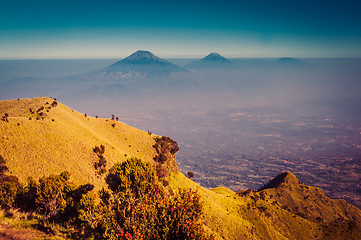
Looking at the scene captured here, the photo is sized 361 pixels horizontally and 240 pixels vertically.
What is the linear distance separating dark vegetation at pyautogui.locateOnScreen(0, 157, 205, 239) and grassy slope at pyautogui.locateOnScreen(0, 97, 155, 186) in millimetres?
4088

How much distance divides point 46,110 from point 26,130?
19.9 m

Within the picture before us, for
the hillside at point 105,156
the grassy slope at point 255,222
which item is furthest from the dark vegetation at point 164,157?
the grassy slope at point 255,222

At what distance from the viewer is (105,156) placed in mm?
56156

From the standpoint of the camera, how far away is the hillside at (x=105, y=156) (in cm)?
4725

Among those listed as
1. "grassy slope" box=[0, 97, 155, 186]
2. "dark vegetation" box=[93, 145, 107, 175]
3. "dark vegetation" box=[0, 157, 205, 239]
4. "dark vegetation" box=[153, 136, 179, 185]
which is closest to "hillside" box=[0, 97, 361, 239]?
"grassy slope" box=[0, 97, 155, 186]

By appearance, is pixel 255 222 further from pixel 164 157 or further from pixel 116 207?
pixel 116 207

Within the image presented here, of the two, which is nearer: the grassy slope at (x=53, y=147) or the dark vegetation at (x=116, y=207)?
the dark vegetation at (x=116, y=207)

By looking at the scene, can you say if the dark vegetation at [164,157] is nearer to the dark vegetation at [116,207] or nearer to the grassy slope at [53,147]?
the grassy slope at [53,147]

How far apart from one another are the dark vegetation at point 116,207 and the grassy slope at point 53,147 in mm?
4088

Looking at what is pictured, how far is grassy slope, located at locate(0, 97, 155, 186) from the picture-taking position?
4525cm

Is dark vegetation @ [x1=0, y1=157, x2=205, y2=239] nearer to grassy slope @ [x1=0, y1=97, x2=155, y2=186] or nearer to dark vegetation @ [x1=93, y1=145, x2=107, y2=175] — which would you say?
dark vegetation @ [x1=93, y1=145, x2=107, y2=175]

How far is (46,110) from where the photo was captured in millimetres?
71375

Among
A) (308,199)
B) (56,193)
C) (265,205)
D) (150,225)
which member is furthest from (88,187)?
(308,199)

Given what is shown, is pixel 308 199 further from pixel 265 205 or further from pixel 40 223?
pixel 40 223
